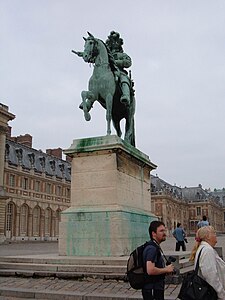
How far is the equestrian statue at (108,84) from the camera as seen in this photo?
1018cm

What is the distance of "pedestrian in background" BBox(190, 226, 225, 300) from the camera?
11.3 feet

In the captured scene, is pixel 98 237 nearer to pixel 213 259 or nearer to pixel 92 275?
pixel 92 275

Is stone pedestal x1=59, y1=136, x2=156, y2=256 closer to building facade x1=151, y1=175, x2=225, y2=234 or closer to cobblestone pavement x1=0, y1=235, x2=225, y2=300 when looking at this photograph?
cobblestone pavement x1=0, y1=235, x2=225, y2=300

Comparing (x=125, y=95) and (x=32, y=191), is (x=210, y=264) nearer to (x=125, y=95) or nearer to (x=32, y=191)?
(x=125, y=95)

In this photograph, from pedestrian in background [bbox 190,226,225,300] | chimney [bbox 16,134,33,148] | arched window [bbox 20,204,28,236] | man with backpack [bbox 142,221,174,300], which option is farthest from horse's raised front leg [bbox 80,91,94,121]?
chimney [bbox 16,134,33,148]

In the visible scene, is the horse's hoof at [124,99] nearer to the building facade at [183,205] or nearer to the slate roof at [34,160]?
the slate roof at [34,160]

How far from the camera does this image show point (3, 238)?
44719 mm

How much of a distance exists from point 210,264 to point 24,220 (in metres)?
52.8

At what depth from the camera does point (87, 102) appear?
10.2 metres

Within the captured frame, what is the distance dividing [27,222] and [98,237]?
4759cm

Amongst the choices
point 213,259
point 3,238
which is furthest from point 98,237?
point 3,238

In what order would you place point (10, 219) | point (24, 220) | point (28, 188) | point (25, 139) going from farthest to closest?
point (25, 139) < point (28, 188) < point (24, 220) < point (10, 219)

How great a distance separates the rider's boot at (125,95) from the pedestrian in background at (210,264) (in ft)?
22.8

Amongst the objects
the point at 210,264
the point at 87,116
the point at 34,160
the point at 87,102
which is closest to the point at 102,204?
the point at 87,116
